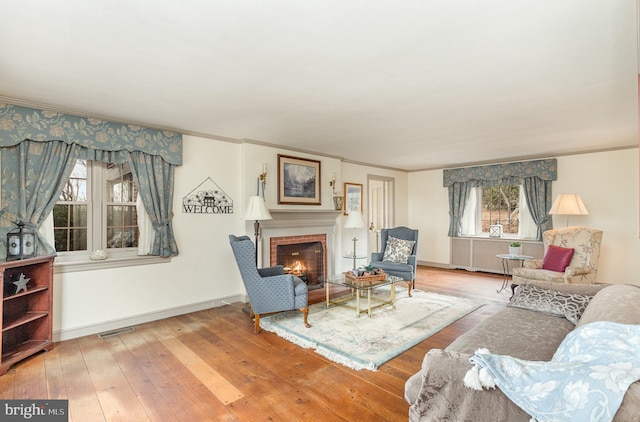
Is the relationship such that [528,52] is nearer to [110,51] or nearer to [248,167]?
[110,51]

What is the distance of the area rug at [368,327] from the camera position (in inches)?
110

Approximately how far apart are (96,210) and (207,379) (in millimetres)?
2303

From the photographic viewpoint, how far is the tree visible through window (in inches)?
247

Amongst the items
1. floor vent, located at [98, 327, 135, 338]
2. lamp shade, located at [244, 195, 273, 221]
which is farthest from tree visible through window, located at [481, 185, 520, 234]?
floor vent, located at [98, 327, 135, 338]

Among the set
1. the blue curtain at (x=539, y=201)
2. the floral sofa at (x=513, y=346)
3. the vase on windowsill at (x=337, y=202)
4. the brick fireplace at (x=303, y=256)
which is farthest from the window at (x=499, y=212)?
the floral sofa at (x=513, y=346)

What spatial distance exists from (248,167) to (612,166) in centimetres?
589

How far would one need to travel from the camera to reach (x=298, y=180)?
5.07 m

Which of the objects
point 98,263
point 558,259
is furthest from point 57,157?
point 558,259

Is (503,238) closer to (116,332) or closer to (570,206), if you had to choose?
(570,206)

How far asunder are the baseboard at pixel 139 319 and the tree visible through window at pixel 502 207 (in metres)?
5.31

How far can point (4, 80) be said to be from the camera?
8.04ft

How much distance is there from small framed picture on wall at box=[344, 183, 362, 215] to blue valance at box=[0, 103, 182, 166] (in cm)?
318

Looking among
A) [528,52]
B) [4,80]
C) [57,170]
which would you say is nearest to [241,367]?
[57,170]

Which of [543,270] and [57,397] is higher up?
[543,270]
